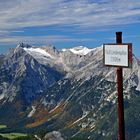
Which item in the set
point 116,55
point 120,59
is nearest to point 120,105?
point 120,59

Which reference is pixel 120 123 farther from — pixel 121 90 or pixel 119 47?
pixel 119 47

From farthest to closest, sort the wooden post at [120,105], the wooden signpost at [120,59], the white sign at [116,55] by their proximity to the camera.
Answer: the wooden post at [120,105] < the white sign at [116,55] < the wooden signpost at [120,59]

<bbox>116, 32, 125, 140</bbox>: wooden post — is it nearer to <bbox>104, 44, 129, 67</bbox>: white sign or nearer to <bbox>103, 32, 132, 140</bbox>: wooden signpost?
<bbox>103, 32, 132, 140</bbox>: wooden signpost

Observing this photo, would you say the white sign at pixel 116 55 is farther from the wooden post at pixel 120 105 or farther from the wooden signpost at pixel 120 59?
the wooden post at pixel 120 105

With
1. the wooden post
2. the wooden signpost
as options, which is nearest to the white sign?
the wooden signpost

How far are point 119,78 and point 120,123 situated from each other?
3245 millimetres

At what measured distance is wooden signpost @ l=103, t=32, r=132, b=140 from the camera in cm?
3201

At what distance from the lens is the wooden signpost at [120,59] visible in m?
32.0

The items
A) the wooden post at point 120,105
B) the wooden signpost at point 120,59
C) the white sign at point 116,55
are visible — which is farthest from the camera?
the wooden post at point 120,105

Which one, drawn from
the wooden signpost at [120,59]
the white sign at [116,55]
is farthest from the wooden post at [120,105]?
the white sign at [116,55]

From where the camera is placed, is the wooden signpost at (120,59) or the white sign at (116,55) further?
the white sign at (116,55)

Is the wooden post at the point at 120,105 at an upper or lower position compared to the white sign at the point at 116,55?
lower

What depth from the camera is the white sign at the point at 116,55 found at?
32.3m

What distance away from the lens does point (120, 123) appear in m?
32.7
